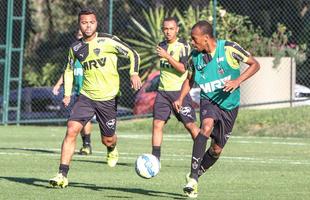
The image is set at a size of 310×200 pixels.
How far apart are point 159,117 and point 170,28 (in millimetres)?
1284

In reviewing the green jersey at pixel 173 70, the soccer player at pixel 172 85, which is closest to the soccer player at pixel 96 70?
the soccer player at pixel 172 85

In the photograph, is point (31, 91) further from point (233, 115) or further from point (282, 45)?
point (233, 115)

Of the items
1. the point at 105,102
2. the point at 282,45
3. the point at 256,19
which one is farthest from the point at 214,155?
the point at 256,19

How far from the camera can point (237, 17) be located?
28062 mm

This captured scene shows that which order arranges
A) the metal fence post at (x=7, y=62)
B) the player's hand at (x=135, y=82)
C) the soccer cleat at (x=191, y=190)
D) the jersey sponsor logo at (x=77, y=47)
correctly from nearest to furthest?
the soccer cleat at (x=191, y=190) < the player's hand at (x=135, y=82) < the jersey sponsor logo at (x=77, y=47) < the metal fence post at (x=7, y=62)

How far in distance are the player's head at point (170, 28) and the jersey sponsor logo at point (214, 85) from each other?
12.2 ft

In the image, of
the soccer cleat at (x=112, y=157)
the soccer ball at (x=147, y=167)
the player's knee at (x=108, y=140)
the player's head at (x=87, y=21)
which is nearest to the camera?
the soccer ball at (x=147, y=167)

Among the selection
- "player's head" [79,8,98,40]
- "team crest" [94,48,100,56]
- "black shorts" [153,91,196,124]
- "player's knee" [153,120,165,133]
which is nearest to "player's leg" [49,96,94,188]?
"team crest" [94,48,100,56]

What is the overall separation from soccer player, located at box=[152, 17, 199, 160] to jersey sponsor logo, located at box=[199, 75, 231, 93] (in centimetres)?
333

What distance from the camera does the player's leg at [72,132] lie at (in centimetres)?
1178

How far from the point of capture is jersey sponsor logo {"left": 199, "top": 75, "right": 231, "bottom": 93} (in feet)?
37.6

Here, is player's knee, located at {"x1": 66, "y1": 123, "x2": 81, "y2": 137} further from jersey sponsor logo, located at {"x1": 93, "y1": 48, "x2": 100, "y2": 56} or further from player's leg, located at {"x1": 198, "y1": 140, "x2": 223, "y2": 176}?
player's leg, located at {"x1": 198, "y1": 140, "x2": 223, "y2": 176}

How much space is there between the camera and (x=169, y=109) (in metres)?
15.3

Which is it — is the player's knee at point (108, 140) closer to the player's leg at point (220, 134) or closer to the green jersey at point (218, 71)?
the player's leg at point (220, 134)
